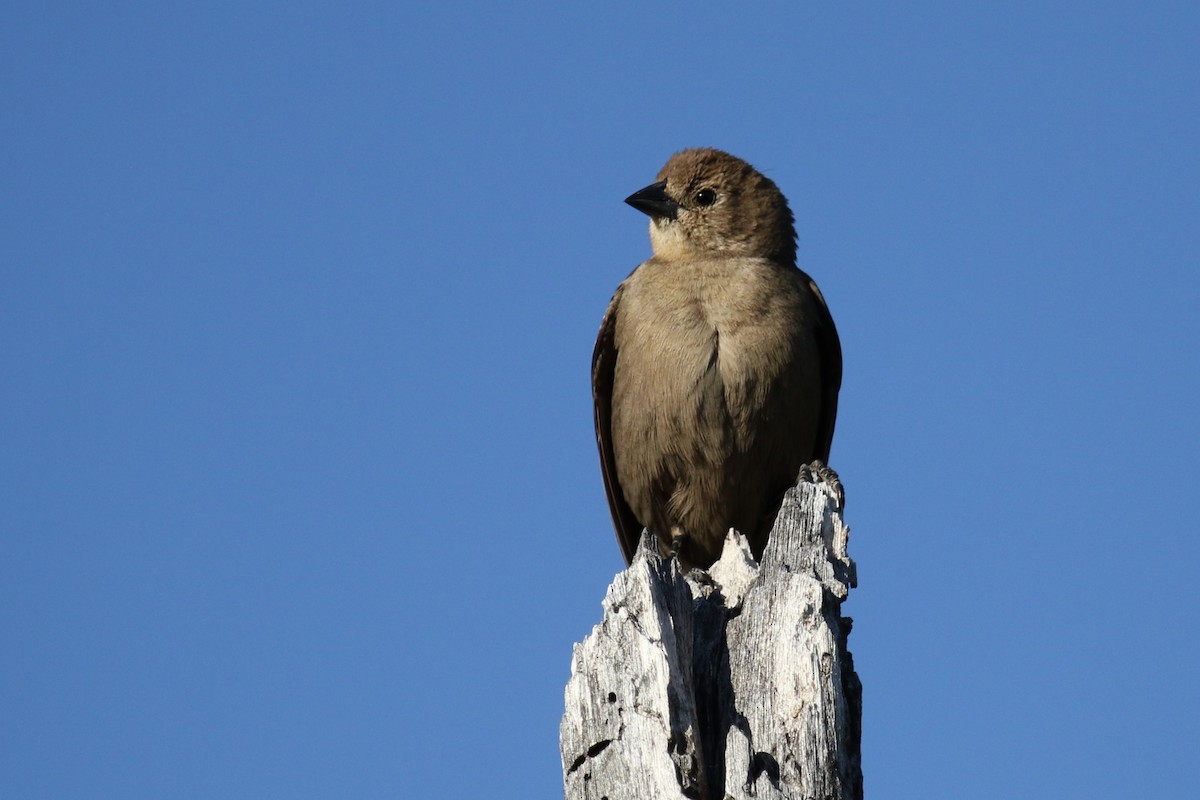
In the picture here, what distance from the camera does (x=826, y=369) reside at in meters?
7.46

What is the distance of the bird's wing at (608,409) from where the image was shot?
757 centimetres

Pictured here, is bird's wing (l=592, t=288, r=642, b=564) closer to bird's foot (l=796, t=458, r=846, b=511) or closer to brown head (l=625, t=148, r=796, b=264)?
brown head (l=625, t=148, r=796, b=264)

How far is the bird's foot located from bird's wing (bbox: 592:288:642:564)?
1162 mm

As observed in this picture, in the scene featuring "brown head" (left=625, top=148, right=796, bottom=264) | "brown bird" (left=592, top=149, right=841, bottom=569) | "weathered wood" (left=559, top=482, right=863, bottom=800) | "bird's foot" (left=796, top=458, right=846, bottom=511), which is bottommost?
"weathered wood" (left=559, top=482, right=863, bottom=800)

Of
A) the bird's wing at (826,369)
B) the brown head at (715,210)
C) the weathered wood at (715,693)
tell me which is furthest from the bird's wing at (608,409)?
the weathered wood at (715,693)

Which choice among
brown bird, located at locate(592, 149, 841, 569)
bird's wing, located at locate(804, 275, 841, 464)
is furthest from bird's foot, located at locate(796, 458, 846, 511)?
bird's wing, located at locate(804, 275, 841, 464)

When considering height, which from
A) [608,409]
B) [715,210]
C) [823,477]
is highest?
[715,210]

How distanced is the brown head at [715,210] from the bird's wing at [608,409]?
492mm

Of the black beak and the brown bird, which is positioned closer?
the brown bird

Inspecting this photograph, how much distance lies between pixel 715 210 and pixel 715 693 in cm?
353

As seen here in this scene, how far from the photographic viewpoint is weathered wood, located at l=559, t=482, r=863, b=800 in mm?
4438

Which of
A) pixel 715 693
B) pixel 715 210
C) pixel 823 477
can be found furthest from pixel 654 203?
pixel 715 693

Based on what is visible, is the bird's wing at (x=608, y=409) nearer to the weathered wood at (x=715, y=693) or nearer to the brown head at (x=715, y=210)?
the brown head at (x=715, y=210)

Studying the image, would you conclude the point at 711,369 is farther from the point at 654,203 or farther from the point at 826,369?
the point at 654,203
